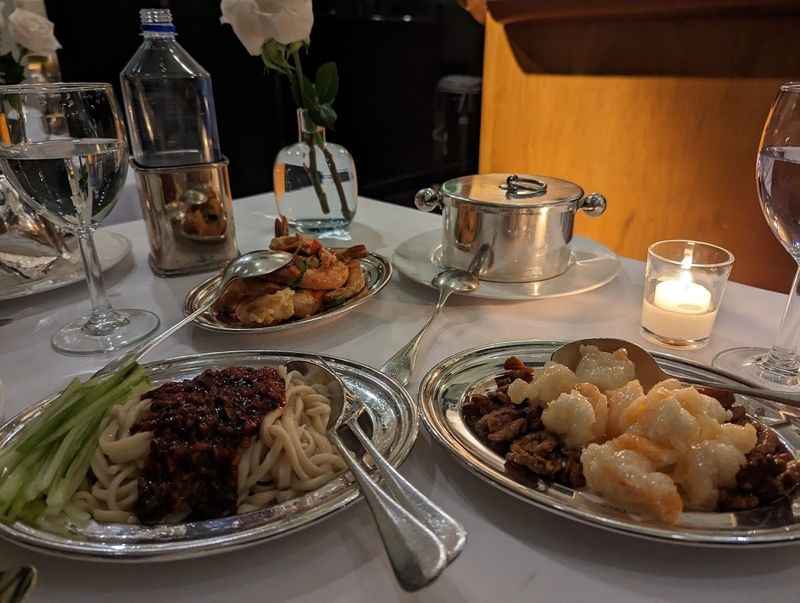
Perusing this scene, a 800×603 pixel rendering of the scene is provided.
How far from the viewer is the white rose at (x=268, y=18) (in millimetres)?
1038

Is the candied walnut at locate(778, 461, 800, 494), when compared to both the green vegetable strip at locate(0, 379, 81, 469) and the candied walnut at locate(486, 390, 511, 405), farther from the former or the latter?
the green vegetable strip at locate(0, 379, 81, 469)

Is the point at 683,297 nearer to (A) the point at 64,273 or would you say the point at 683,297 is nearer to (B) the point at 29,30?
(A) the point at 64,273

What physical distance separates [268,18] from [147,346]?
26.3 inches

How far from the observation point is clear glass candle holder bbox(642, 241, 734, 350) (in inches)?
31.4

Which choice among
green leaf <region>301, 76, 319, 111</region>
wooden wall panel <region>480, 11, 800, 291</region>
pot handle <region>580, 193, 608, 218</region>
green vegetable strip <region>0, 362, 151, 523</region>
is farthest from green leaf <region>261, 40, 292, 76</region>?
wooden wall panel <region>480, 11, 800, 291</region>

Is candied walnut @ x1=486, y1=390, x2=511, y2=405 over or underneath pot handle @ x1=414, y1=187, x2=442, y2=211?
underneath

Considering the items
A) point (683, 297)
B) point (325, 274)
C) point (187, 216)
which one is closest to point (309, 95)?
point (187, 216)

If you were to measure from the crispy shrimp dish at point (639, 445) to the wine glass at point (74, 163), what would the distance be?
0.58 metres

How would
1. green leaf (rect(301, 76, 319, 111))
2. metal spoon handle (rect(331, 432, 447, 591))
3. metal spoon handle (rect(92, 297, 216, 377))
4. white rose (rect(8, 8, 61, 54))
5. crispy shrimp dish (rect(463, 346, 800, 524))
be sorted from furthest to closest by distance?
white rose (rect(8, 8, 61, 54))
green leaf (rect(301, 76, 319, 111))
metal spoon handle (rect(92, 297, 216, 377))
crispy shrimp dish (rect(463, 346, 800, 524))
metal spoon handle (rect(331, 432, 447, 591))

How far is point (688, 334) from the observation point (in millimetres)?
801

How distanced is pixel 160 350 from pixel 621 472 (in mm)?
628

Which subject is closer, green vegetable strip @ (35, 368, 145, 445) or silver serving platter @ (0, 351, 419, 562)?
silver serving platter @ (0, 351, 419, 562)

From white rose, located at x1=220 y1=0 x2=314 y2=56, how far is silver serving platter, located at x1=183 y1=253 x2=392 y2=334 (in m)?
0.44

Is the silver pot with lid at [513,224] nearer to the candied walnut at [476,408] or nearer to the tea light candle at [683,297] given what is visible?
the tea light candle at [683,297]
